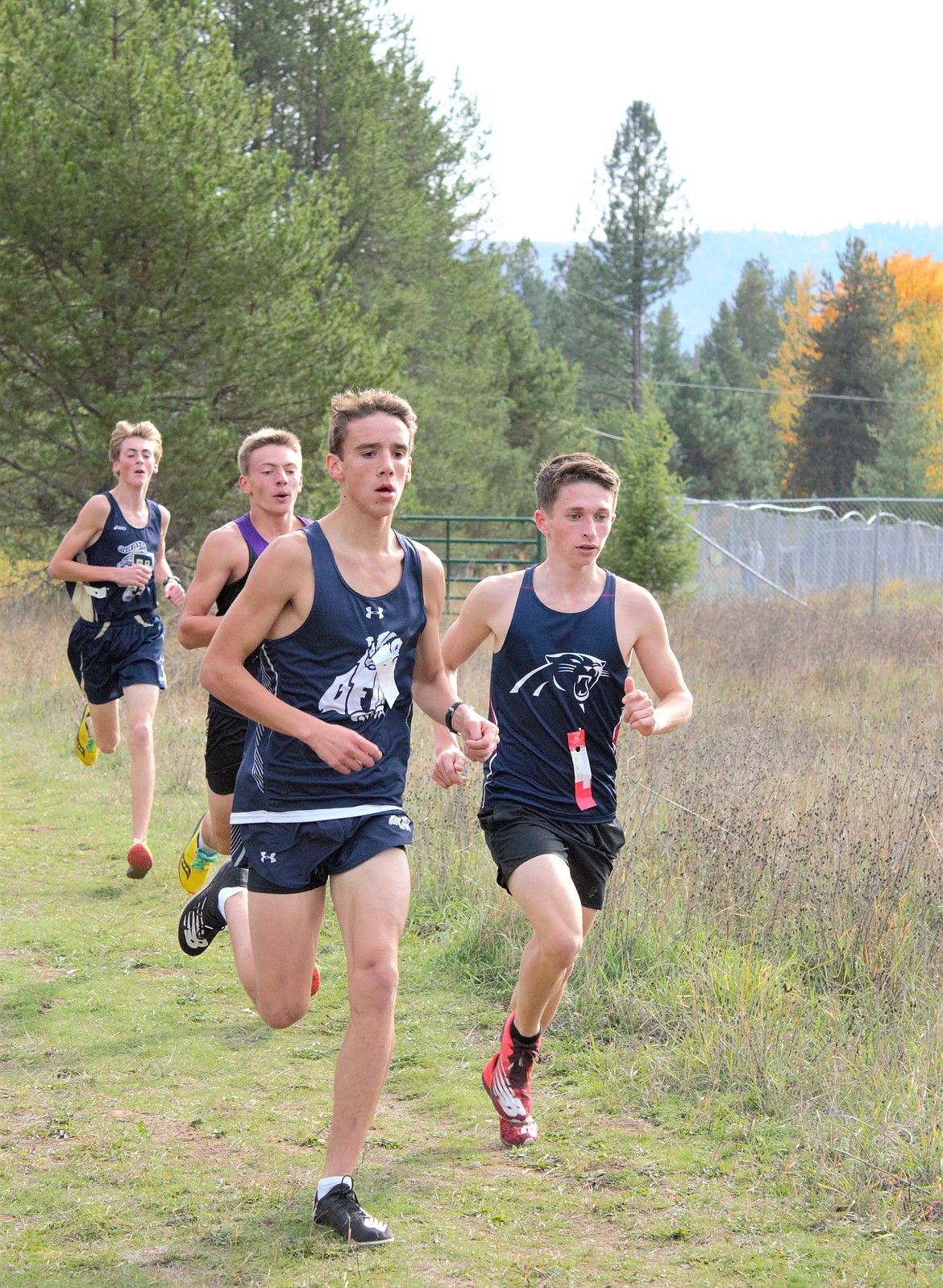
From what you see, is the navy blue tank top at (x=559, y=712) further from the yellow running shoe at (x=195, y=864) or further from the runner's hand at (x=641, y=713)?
the yellow running shoe at (x=195, y=864)

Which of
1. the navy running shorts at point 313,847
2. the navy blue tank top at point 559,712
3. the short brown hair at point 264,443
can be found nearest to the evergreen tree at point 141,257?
the short brown hair at point 264,443

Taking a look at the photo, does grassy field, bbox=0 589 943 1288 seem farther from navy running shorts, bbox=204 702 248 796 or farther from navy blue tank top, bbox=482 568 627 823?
navy blue tank top, bbox=482 568 627 823

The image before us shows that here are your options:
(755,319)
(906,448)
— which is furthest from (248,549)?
(755,319)

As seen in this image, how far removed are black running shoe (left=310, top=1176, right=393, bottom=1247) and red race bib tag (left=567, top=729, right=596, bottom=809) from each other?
4.52 feet

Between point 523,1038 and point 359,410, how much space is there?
200 centimetres

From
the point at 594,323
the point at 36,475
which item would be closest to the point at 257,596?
the point at 36,475

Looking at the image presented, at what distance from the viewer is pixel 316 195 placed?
74.8 ft

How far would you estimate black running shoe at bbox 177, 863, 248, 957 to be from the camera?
5.27 metres

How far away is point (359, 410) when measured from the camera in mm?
3934

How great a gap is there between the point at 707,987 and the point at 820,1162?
114 cm

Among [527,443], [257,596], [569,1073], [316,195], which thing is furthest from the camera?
[527,443]

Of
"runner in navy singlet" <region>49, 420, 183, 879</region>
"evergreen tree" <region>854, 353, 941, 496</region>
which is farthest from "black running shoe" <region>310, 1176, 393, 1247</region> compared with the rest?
"evergreen tree" <region>854, 353, 941, 496</region>

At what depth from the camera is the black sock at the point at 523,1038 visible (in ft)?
14.5

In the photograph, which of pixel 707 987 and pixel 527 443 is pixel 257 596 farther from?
pixel 527 443
